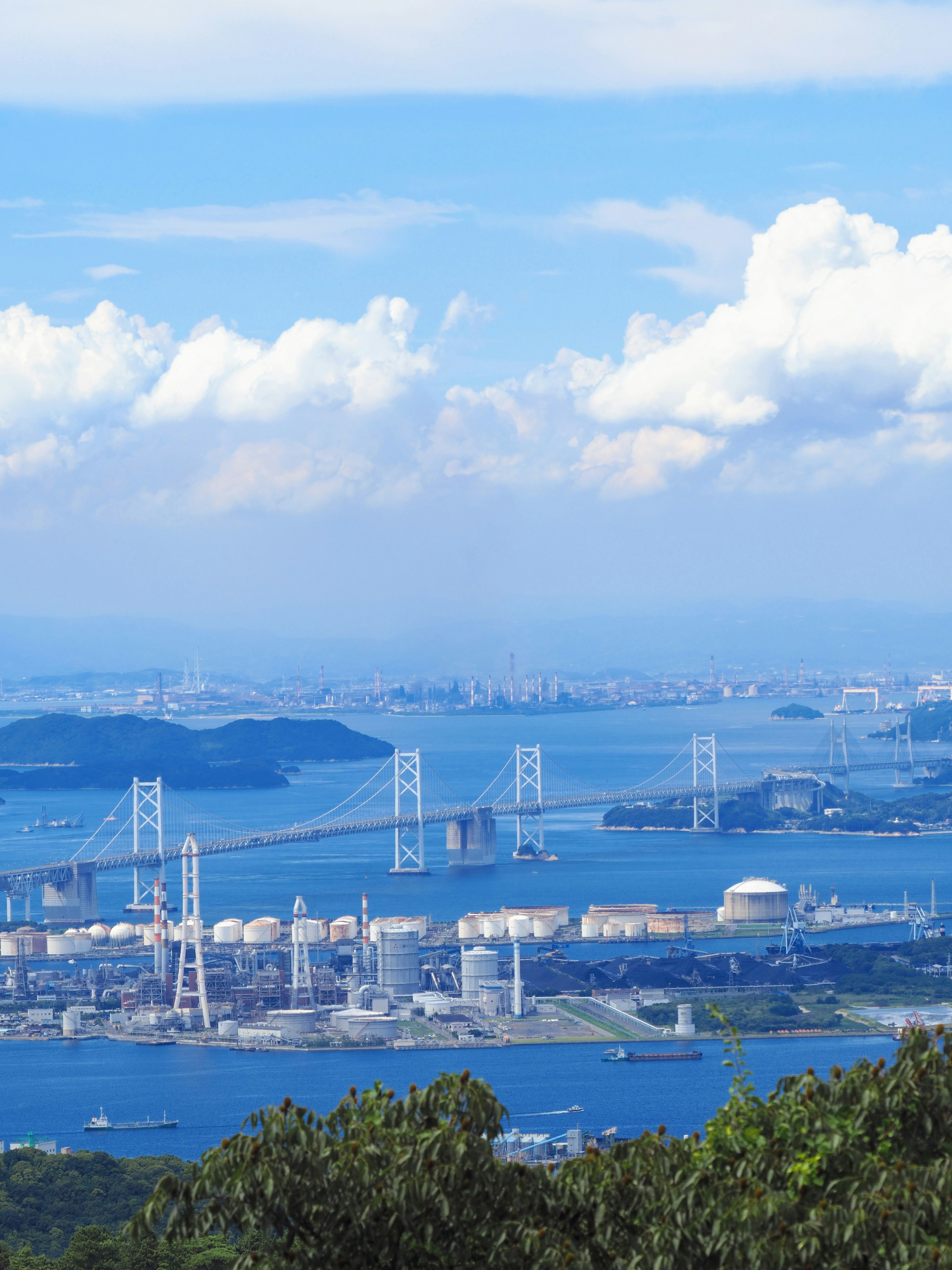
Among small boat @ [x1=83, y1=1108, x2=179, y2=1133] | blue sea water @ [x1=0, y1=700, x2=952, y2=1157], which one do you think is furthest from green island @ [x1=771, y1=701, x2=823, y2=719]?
small boat @ [x1=83, y1=1108, x2=179, y2=1133]

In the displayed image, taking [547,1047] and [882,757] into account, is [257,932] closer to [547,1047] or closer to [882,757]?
[547,1047]

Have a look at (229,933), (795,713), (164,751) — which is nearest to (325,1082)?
(229,933)

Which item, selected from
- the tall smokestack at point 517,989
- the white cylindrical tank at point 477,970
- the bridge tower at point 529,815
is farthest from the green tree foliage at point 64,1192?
the bridge tower at point 529,815

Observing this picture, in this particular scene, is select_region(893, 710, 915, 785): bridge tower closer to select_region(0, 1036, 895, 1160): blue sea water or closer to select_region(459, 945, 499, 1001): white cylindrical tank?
select_region(459, 945, 499, 1001): white cylindrical tank

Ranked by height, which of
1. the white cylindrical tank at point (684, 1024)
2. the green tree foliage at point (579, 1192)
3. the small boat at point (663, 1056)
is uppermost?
the green tree foliage at point (579, 1192)

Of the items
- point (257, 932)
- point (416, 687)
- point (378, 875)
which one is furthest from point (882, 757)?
point (416, 687)

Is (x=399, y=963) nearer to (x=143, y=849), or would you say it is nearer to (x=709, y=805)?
(x=143, y=849)

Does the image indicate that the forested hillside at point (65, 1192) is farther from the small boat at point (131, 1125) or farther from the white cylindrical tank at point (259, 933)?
the white cylindrical tank at point (259, 933)
